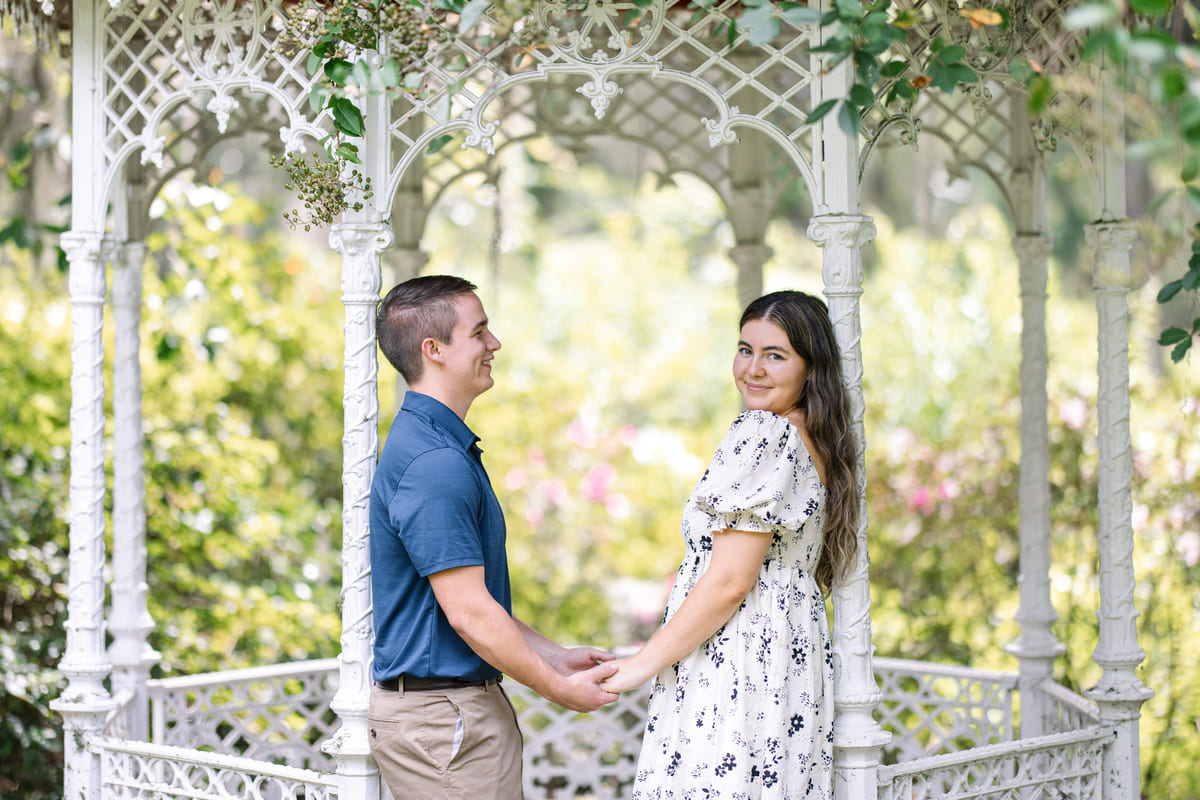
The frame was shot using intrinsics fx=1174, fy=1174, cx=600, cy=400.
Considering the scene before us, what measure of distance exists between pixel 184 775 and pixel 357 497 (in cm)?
116

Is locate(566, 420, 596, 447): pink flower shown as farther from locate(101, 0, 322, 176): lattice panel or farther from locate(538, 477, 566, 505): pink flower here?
→ locate(101, 0, 322, 176): lattice panel

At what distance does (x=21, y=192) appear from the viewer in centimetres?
641

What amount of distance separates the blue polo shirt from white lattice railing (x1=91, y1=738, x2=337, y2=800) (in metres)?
0.56

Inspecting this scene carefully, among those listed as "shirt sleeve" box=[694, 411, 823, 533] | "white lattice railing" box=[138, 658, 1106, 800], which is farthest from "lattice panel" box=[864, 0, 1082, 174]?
"white lattice railing" box=[138, 658, 1106, 800]

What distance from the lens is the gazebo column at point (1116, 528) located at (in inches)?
146

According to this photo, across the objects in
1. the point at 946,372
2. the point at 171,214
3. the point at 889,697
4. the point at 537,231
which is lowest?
the point at 889,697

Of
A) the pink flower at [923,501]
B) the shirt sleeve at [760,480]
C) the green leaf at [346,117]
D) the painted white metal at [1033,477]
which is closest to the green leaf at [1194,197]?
the shirt sleeve at [760,480]

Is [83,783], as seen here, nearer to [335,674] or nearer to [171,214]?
[335,674]

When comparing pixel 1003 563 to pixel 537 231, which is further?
pixel 537 231

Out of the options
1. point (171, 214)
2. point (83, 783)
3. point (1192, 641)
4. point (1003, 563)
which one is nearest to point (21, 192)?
point (171, 214)

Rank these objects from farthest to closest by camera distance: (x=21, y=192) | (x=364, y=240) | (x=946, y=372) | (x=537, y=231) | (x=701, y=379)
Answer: (x=537, y=231) < (x=701, y=379) < (x=946, y=372) < (x=21, y=192) < (x=364, y=240)

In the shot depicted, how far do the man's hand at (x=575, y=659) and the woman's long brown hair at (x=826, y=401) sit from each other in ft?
2.37

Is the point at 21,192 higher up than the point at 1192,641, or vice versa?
the point at 21,192

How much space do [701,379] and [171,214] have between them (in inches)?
210
